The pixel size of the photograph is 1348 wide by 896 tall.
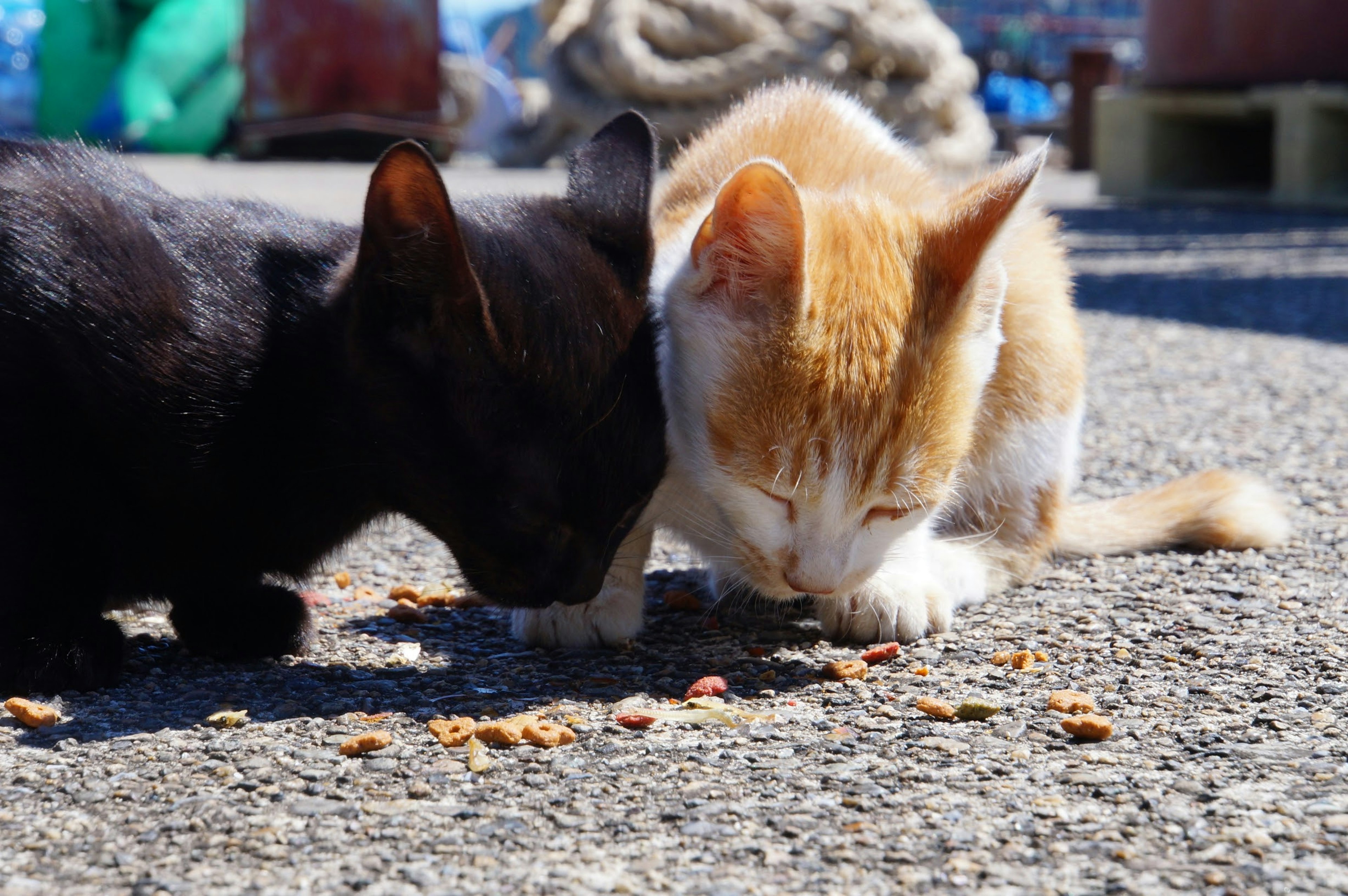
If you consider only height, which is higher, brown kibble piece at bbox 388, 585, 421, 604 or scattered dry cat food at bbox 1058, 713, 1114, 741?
scattered dry cat food at bbox 1058, 713, 1114, 741

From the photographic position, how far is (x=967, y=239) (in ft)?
6.86

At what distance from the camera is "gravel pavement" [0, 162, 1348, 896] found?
4.56ft

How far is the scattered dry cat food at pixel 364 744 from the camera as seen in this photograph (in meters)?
1.69

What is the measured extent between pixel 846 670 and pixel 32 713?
3.86 ft

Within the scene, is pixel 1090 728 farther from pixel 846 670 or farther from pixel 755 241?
pixel 755 241

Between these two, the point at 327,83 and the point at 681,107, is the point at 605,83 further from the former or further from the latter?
the point at 327,83

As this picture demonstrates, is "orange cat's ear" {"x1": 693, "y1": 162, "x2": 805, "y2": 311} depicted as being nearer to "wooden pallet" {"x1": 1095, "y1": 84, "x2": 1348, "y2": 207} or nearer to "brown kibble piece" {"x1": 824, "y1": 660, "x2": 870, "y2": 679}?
"brown kibble piece" {"x1": 824, "y1": 660, "x2": 870, "y2": 679}

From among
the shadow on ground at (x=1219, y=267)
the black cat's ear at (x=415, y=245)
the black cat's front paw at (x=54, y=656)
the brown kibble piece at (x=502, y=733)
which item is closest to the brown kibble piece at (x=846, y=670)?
the brown kibble piece at (x=502, y=733)

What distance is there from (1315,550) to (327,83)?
1268 centimetres

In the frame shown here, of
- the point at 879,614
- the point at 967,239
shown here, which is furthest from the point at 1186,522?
the point at 967,239

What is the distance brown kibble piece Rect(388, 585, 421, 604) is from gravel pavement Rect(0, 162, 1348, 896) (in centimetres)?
3

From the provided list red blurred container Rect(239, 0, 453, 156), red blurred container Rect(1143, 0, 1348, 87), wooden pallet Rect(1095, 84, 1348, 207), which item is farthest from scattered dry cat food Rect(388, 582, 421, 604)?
red blurred container Rect(239, 0, 453, 156)

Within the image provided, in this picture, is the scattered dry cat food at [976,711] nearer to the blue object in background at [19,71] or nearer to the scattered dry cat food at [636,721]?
the scattered dry cat food at [636,721]

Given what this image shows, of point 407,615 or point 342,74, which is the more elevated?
point 342,74
